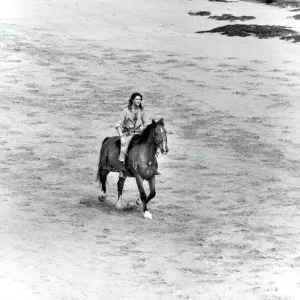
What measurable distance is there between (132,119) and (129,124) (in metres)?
0.17

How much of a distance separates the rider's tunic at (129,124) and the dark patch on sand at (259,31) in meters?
20.9

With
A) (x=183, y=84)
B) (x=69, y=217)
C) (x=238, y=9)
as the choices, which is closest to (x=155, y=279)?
(x=69, y=217)

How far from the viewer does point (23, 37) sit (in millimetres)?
43688

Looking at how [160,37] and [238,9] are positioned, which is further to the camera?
[238,9]

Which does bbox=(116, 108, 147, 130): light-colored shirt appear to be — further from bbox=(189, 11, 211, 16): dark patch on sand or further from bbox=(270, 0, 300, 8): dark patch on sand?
bbox=(270, 0, 300, 8): dark patch on sand

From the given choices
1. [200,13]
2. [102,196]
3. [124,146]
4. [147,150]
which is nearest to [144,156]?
[147,150]

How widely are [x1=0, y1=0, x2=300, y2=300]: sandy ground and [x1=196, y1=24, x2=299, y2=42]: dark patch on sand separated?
0.98 metres

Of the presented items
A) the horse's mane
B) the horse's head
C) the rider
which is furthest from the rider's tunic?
the horse's head

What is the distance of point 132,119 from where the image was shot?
22.4m

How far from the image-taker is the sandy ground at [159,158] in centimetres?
1881

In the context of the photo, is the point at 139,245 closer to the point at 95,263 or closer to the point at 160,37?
the point at 95,263

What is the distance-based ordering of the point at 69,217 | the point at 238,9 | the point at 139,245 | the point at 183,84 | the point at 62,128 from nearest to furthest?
the point at 139,245 < the point at 69,217 < the point at 62,128 < the point at 183,84 < the point at 238,9

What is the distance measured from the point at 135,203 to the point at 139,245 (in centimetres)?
331

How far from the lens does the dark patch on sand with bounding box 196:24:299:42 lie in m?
43.0
